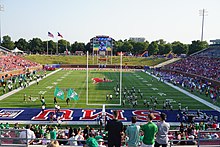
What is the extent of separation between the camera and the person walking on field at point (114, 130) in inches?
215

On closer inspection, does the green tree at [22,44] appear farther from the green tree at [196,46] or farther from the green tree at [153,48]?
the green tree at [196,46]

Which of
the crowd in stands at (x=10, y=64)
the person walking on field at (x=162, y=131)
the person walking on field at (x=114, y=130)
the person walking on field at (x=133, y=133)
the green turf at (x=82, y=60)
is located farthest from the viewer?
the green turf at (x=82, y=60)

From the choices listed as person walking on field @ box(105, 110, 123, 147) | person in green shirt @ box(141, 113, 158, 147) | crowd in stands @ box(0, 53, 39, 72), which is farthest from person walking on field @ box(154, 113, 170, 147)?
crowd in stands @ box(0, 53, 39, 72)

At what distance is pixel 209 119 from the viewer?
1842 centimetres

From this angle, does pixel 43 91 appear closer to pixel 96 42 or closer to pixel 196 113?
pixel 196 113

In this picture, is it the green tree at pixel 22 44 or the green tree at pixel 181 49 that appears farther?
the green tree at pixel 22 44

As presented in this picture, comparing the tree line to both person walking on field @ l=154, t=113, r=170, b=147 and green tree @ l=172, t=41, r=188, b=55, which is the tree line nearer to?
green tree @ l=172, t=41, r=188, b=55

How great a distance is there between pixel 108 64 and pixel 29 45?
2149 inches

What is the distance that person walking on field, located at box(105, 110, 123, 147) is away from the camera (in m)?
5.45

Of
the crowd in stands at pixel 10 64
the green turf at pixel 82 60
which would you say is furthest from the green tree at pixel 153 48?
the crowd in stands at pixel 10 64

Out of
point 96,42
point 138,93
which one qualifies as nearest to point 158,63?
point 96,42

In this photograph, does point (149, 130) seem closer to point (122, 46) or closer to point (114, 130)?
point (114, 130)

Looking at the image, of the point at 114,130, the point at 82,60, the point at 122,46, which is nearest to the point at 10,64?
the point at 82,60

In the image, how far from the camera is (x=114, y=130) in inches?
216
